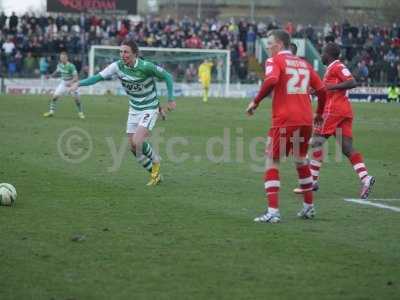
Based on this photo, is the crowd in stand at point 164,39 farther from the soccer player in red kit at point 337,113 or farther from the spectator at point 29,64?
the soccer player in red kit at point 337,113

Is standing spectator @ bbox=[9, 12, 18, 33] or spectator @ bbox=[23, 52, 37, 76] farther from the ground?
standing spectator @ bbox=[9, 12, 18, 33]

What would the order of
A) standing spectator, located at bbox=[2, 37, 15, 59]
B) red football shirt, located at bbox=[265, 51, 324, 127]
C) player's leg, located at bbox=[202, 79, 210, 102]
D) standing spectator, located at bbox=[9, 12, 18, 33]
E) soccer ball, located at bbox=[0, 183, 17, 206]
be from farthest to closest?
standing spectator, located at bbox=[9, 12, 18, 33]
standing spectator, located at bbox=[2, 37, 15, 59]
player's leg, located at bbox=[202, 79, 210, 102]
soccer ball, located at bbox=[0, 183, 17, 206]
red football shirt, located at bbox=[265, 51, 324, 127]

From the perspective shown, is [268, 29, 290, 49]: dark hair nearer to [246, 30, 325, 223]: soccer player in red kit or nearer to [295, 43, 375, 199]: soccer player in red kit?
[246, 30, 325, 223]: soccer player in red kit

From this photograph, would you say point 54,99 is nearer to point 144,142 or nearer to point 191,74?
point 144,142

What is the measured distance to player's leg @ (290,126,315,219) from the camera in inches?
409

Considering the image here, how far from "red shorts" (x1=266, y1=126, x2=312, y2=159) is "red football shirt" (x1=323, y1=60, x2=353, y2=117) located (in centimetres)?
260

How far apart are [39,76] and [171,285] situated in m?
39.7

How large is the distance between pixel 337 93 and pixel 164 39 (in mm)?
35740

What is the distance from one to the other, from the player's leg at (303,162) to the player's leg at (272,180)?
148 millimetres

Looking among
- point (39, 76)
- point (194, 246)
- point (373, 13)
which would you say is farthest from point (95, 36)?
point (194, 246)

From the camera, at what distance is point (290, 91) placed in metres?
10.3

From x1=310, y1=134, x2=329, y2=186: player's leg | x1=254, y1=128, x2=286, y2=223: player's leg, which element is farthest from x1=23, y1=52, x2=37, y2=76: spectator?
x1=254, y1=128, x2=286, y2=223: player's leg

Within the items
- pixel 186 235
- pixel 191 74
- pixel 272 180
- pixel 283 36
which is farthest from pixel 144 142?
pixel 191 74

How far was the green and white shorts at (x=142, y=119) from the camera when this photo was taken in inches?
548
